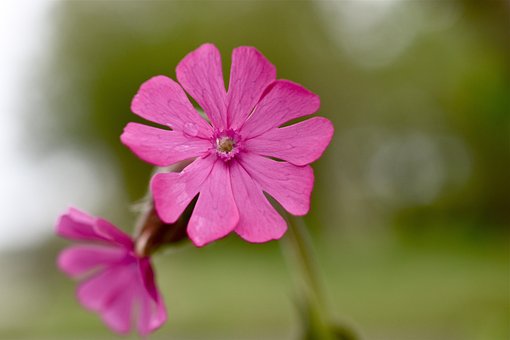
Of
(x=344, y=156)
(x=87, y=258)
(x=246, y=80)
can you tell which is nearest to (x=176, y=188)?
(x=246, y=80)

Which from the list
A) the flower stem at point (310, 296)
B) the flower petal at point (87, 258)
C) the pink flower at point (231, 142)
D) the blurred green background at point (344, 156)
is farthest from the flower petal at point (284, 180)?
the blurred green background at point (344, 156)

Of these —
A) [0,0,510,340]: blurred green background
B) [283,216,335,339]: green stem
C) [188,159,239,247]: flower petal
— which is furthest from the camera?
[0,0,510,340]: blurred green background

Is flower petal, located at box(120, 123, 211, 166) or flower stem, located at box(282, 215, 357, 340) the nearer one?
flower petal, located at box(120, 123, 211, 166)

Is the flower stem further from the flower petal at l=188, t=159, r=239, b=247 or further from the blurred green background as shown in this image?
the blurred green background

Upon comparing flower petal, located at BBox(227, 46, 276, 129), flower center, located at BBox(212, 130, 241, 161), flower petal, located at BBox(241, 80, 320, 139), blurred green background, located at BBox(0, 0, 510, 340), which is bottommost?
blurred green background, located at BBox(0, 0, 510, 340)

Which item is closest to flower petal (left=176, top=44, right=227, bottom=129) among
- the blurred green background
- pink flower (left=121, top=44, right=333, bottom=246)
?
pink flower (left=121, top=44, right=333, bottom=246)

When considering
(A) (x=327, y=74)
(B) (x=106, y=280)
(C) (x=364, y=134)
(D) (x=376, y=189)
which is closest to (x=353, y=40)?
(A) (x=327, y=74)
